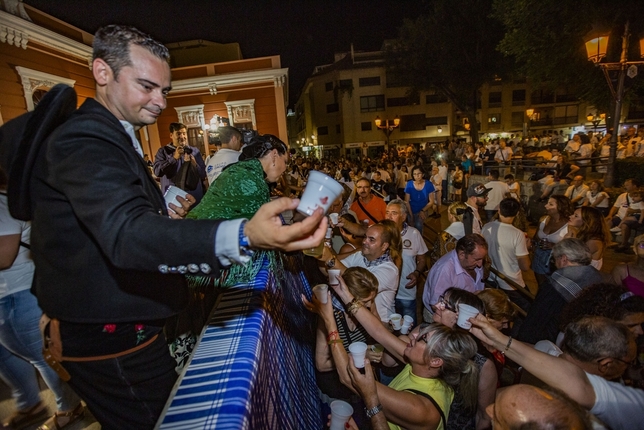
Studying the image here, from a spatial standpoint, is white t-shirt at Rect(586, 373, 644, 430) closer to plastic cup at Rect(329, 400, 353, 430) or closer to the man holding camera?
plastic cup at Rect(329, 400, 353, 430)

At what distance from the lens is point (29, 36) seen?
11289 millimetres

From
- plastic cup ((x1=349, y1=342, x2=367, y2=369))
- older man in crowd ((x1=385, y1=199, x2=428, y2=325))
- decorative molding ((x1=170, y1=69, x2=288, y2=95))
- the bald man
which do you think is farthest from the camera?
decorative molding ((x1=170, y1=69, x2=288, y2=95))

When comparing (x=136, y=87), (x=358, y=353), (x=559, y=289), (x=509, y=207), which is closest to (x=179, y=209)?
(x=136, y=87)

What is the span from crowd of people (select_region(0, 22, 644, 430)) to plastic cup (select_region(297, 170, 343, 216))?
0.06m

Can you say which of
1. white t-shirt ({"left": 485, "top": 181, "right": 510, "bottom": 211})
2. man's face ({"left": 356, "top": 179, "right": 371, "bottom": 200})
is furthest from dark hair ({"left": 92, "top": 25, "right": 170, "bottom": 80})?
white t-shirt ({"left": 485, "top": 181, "right": 510, "bottom": 211})

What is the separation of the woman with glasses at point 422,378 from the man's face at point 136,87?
1.71 metres

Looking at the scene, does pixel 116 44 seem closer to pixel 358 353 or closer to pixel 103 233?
pixel 103 233

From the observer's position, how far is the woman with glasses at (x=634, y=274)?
3.55 meters

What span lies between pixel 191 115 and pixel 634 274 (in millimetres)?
19766

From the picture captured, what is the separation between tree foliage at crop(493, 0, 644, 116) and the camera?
1224cm

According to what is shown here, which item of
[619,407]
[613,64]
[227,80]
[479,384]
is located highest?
[227,80]

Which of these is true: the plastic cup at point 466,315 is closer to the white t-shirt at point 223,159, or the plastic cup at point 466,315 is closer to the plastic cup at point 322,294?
the plastic cup at point 322,294

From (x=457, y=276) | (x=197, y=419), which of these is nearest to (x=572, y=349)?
(x=457, y=276)

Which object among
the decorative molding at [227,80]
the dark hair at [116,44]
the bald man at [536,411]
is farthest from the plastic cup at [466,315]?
the decorative molding at [227,80]
